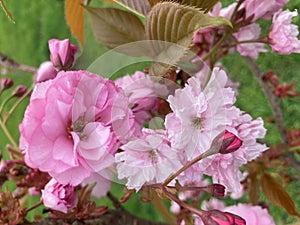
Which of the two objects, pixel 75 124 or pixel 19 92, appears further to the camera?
pixel 19 92

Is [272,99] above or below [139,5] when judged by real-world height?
below

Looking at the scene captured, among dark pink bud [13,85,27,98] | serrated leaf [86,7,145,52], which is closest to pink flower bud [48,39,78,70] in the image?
serrated leaf [86,7,145,52]

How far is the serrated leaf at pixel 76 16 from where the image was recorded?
0.49 meters

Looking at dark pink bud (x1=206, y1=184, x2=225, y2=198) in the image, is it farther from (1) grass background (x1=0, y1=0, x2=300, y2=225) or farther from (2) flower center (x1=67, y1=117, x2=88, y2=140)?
(1) grass background (x1=0, y1=0, x2=300, y2=225)

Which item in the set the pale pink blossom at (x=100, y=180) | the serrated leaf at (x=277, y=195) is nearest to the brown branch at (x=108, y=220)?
the pale pink blossom at (x=100, y=180)

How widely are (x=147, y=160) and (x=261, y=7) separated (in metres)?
0.18

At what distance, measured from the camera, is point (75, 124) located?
1.22 feet

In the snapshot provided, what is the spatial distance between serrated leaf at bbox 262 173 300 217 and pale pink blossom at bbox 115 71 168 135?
0.15 meters

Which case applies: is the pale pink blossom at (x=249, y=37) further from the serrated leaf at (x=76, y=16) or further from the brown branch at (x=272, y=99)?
the serrated leaf at (x=76, y=16)

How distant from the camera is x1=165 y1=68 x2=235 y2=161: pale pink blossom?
0.34 m

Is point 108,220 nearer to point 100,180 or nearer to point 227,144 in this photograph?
point 100,180

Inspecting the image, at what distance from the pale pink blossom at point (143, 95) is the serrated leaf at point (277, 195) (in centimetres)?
15

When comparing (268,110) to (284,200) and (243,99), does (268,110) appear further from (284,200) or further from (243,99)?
(284,200)

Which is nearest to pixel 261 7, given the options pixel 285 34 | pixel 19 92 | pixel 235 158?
pixel 285 34
